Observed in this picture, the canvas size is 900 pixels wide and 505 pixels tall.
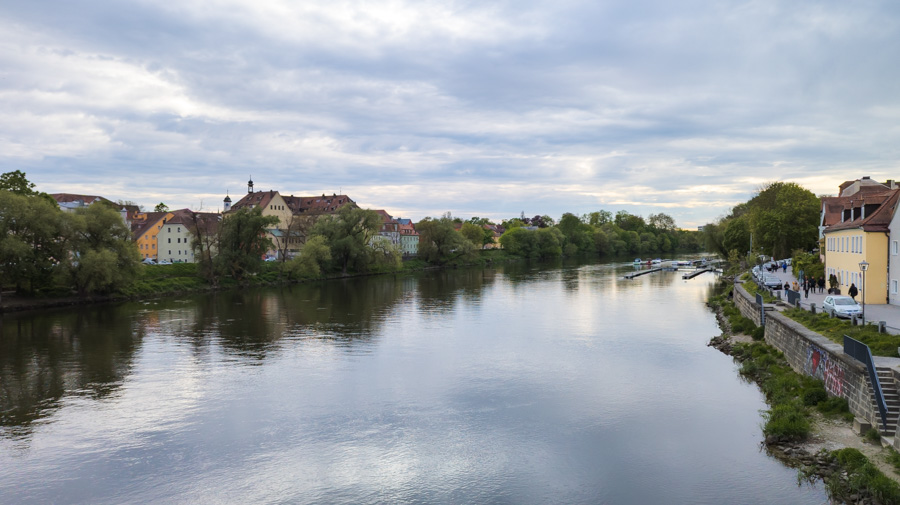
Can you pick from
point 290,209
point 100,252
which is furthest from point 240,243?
point 290,209

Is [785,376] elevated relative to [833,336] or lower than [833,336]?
lower

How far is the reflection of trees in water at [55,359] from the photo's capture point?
68.6 ft

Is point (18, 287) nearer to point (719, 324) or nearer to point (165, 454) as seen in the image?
point (165, 454)

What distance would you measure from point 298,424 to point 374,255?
59416 millimetres

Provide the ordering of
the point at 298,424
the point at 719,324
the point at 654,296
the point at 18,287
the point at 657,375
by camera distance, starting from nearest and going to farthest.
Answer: the point at 298,424 < the point at 657,375 < the point at 719,324 < the point at 18,287 < the point at 654,296

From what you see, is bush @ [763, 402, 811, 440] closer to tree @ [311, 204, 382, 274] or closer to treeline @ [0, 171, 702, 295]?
treeline @ [0, 171, 702, 295]

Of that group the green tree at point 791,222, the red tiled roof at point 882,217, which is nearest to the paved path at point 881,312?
the red tiled roof at point 882,217

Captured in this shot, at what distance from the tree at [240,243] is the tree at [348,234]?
10414 millimetres

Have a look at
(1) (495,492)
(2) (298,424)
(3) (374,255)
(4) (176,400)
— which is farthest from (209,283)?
(1) (495,492)

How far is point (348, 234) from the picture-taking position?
76312 millimetres

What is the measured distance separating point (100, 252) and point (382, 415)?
38.7 metres

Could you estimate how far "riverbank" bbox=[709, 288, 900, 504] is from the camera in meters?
12.4

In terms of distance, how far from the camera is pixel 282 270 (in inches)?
2731

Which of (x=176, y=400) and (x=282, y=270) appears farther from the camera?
(x=282, y=270)
